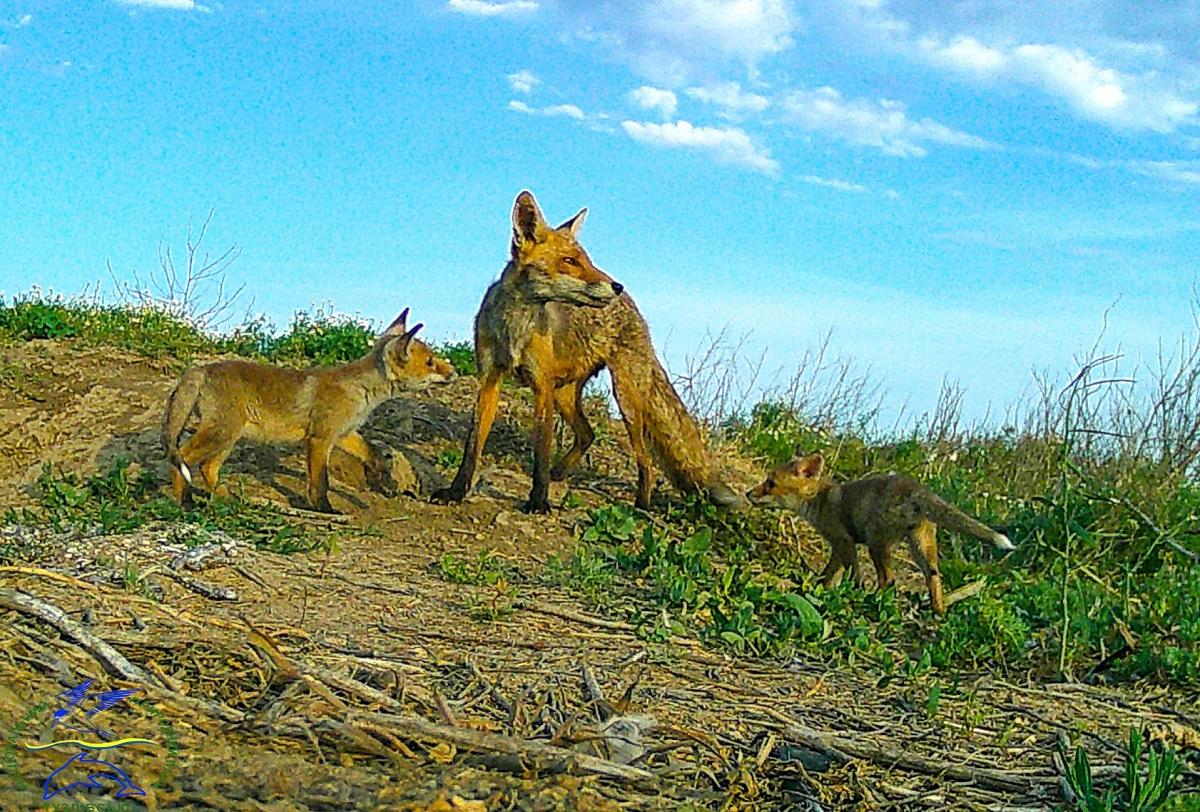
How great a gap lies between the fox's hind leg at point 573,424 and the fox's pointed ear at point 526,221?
1286 mm

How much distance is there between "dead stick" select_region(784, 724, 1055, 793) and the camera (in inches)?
151

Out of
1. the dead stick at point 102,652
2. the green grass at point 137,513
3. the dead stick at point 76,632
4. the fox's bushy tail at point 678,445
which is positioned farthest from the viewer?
the fox's bushy tail at point 678,445

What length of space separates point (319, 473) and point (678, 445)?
2.38 m

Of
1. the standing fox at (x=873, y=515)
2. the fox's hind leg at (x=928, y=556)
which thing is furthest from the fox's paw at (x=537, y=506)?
the fox's hind leg at (x=928, y=556)

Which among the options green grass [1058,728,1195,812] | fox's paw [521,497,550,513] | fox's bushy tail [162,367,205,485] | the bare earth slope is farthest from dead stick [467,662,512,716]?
fox's bushy tail [162,367,205,485]

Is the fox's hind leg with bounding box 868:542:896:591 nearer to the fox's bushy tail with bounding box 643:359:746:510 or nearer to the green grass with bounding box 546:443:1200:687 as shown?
the green grass with bounding box 546:443:1200:687

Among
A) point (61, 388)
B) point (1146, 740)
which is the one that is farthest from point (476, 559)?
point (61, 388)

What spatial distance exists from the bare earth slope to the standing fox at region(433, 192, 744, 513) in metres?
1.36

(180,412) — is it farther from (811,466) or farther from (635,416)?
(811,466)

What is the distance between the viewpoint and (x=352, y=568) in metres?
5.99

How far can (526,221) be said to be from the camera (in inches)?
303

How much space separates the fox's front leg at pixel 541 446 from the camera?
298 inches

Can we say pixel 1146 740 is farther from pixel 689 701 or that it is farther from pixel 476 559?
pixel 476 559

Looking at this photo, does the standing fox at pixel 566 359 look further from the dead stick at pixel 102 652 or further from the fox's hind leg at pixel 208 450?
the dead stick at pixel 102 652
